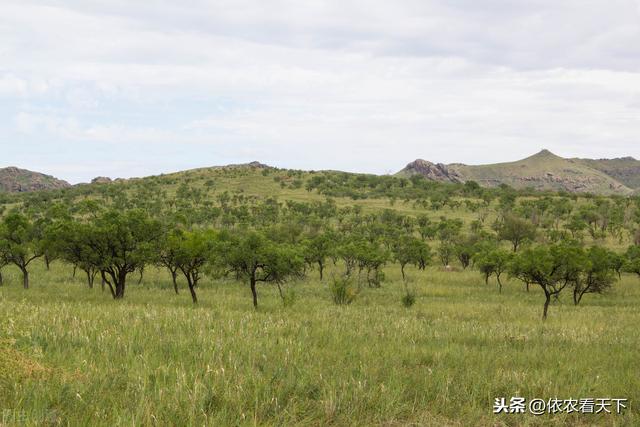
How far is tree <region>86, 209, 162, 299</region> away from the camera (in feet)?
111

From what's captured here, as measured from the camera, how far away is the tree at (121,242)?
34.0 metres

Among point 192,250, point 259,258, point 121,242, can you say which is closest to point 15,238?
point 121,242

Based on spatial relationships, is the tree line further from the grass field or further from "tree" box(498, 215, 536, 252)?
the grass field


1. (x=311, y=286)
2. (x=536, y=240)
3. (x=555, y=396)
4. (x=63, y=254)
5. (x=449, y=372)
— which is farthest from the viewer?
(x=536, y=240)

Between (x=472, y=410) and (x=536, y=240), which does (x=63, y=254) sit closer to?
(x=472, y=410)

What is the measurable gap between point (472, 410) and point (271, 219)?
336ft

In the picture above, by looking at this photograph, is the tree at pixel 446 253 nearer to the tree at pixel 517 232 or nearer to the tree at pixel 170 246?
the tree at pixel 517 232

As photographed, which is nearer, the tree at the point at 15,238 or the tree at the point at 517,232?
the tree at the point at 15,238

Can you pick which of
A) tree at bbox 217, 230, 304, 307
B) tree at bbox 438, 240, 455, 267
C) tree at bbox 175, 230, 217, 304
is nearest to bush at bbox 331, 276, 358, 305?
tree at bbox 217, 230, 304, 307

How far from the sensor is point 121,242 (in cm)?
3441

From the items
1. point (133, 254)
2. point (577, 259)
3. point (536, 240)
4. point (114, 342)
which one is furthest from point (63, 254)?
point (536, 240)

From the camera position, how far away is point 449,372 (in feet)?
28.3

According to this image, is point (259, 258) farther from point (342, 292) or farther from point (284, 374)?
point (284, 374)

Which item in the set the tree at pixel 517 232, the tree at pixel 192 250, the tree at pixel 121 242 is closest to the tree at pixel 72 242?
the tree at pixel 121 242
